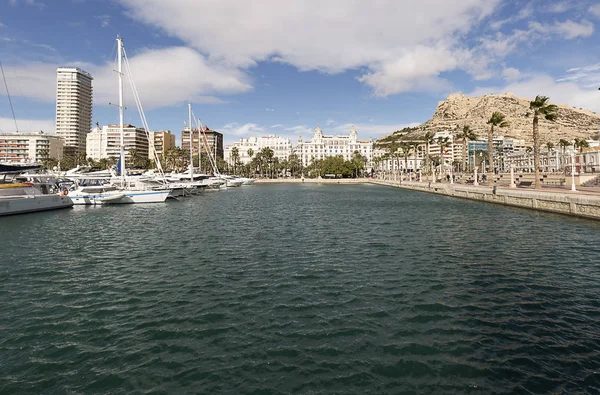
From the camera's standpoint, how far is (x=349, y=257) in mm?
18453

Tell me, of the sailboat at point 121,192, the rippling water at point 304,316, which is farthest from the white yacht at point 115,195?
the rippling water at point 304,316

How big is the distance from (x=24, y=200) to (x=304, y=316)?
1853 inches

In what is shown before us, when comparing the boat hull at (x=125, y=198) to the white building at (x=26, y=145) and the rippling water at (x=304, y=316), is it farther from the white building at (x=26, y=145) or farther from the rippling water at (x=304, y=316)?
the white building at (x=26, y=145)

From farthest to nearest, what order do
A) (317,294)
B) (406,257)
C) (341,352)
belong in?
(406,257), (317,294), (341,352)

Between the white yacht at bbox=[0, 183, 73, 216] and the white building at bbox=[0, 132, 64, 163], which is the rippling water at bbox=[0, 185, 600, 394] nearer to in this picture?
the white yacht at bbox=[0, 183, 73, 216]

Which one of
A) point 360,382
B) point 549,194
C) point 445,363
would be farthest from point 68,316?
point 549,194

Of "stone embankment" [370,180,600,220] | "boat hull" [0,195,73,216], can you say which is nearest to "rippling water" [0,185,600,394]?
"stone embankment" [370,180,600,220]

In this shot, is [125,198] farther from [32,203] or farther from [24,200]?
[24,200]

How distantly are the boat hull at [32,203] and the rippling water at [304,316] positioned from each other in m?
25.3

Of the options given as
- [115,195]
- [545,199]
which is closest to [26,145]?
[115,195]

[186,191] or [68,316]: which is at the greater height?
[186,191]

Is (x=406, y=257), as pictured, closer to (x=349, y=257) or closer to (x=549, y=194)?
(x=349, y=257)

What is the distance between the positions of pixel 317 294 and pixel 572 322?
8012 mm

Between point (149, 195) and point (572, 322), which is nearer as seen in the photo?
point (572, 322)
